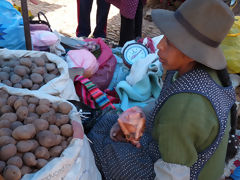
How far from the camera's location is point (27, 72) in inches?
78.8

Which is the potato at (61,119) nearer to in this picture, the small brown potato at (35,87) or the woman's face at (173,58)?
the small brown potato at (35,87)

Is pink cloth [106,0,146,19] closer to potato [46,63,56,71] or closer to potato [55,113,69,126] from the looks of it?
potato [46,63,56,71]

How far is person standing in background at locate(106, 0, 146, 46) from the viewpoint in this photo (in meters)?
3.23

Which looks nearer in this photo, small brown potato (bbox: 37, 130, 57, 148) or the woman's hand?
small brown potato (bbox: 37, 130, 57, 148)

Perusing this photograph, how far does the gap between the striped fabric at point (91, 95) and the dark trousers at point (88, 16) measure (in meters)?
1.56

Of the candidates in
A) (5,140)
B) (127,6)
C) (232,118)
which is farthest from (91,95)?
(127,6)

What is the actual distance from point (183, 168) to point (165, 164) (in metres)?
0.08

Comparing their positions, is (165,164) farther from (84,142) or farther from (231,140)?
(231,140)

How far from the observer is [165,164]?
1285 millimetres

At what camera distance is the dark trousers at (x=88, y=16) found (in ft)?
11.8

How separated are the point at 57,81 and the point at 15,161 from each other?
0.76 metres

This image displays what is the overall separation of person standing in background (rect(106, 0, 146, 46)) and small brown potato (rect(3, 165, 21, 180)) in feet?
8.09

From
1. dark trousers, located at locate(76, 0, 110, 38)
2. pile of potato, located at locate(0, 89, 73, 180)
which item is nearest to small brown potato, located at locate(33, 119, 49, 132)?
pile of potato, located at locate(0, 89, 73, 180)

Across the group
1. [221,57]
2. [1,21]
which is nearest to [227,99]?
[221,57]
